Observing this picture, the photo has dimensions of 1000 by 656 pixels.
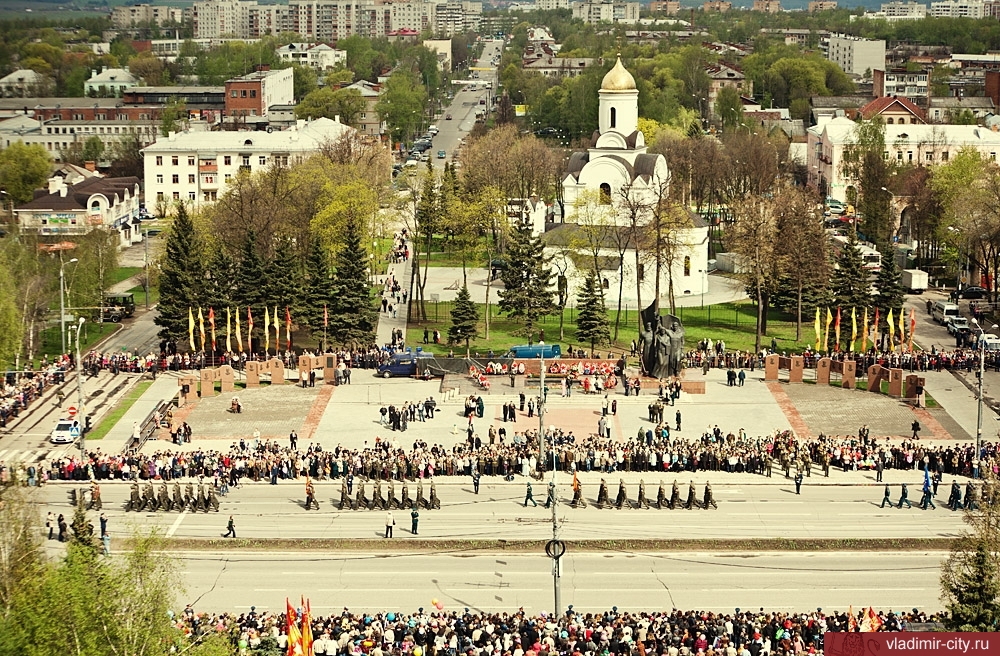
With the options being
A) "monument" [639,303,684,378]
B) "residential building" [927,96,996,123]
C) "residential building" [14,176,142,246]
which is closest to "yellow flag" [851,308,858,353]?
"monument" [639,303,684,378]

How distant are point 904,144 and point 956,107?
1768 inches

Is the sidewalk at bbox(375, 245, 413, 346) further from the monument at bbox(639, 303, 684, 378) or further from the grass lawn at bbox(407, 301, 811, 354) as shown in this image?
the monument at bbox(639, 303, 684, 378)

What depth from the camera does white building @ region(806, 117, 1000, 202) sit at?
4951 inches

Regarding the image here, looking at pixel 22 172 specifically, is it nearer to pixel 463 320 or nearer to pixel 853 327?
pixel 463 320

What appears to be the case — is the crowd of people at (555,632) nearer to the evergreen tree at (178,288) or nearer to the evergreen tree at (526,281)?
the evergreen tree at (178,288)

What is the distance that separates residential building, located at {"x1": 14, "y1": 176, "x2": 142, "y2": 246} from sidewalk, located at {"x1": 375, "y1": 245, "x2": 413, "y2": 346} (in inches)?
782

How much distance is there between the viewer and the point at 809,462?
5594 centimetres

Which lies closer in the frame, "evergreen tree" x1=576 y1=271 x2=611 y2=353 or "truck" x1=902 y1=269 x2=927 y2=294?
"evergreen tree" x1=576 y1=271 x2=611 y2=353

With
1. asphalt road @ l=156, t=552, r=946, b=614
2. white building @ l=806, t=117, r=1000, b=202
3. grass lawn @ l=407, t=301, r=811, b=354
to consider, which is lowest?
A: asphalt road @ l=156, t=552, r=946, b=614

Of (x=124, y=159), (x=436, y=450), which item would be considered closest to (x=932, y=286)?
(x=436, y=450)

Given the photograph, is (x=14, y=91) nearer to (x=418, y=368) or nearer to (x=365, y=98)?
(x=365, y=98)

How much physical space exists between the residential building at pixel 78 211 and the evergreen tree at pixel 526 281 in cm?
3357

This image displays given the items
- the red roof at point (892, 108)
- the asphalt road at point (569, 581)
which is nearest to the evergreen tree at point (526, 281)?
the asphalt road at point (569, 581)

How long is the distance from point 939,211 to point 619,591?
198 feet
